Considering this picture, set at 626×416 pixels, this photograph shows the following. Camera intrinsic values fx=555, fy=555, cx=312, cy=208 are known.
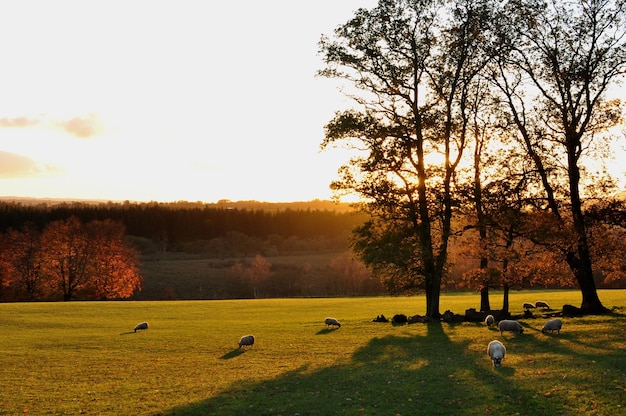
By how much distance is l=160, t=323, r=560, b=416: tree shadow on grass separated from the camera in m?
18.4

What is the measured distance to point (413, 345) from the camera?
107ft

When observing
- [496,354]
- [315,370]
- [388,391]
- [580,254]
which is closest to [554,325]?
[496,354]

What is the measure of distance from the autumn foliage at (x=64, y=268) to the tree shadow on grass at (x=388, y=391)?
263ft

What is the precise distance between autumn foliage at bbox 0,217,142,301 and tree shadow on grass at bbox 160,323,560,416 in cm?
8004

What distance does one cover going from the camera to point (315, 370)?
25969 mm

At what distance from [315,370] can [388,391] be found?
19.0ft

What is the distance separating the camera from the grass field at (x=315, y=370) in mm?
19047

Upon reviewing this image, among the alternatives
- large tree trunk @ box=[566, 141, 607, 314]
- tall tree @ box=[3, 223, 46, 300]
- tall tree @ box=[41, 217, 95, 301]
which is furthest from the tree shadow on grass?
tall tree @ box=[3, 223, 46, 300]

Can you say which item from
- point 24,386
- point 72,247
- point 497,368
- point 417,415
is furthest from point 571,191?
point 72,247

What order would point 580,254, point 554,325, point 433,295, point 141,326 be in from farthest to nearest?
point 433,295
point 141,326
point 580,254
point 554,325

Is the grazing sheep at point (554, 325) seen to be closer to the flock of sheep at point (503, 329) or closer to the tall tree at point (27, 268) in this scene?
the flock of sheep at point (503, 329)

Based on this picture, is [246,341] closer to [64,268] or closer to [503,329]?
[503,329]

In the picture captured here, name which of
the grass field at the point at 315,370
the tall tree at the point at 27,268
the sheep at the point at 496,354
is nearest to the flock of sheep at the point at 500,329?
the sheep at the point at 496,354

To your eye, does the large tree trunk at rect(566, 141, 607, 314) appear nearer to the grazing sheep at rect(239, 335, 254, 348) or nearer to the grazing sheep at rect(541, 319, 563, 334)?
the grazing sheep at rect(541, 319, 563, 334)
